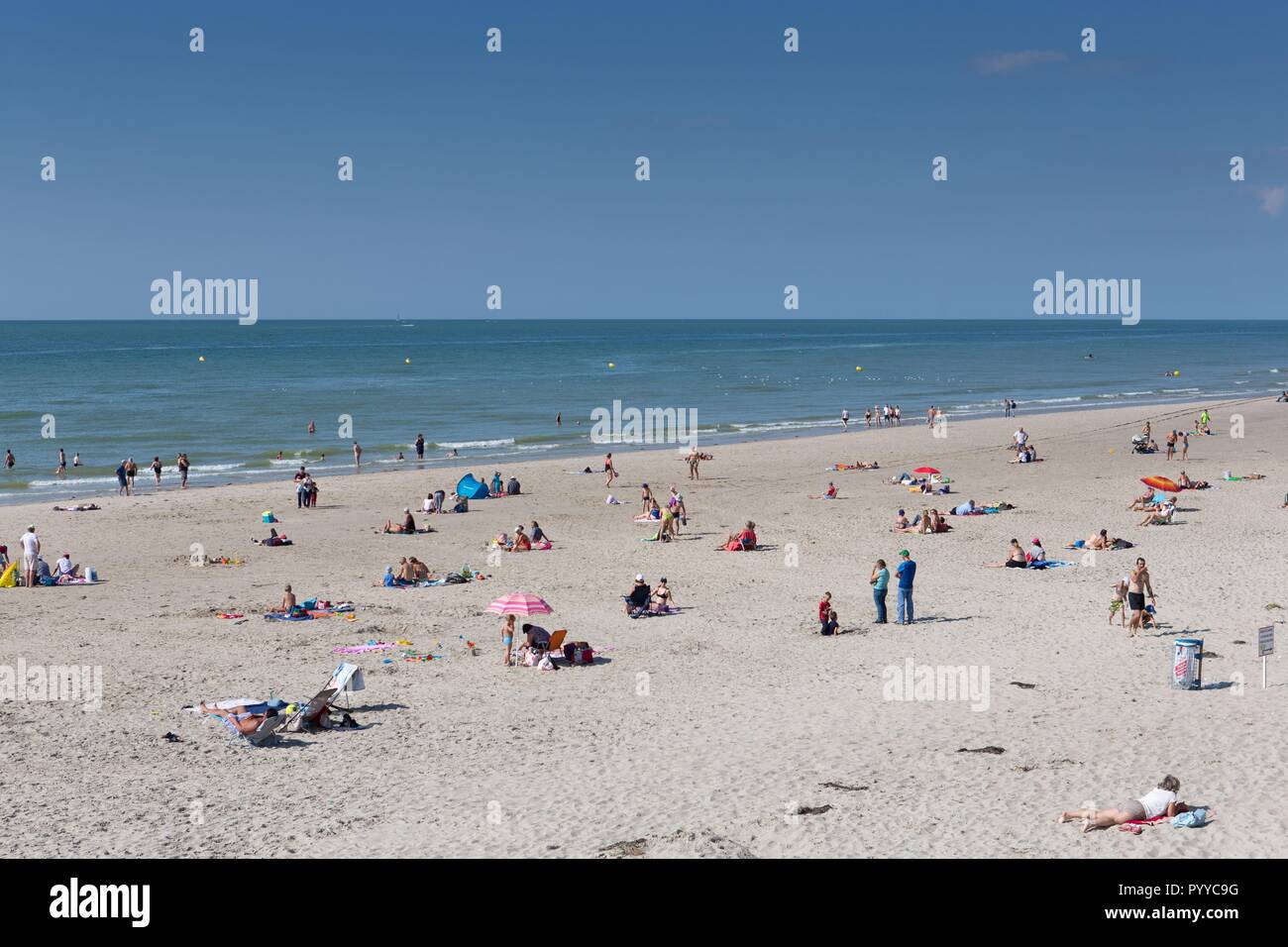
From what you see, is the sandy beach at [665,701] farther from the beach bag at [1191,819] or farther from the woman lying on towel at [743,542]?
the woman lying on towel at [743,542]

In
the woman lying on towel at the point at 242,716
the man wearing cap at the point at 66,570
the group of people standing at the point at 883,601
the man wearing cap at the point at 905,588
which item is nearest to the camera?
the woman lying on towel at the point at 242,716

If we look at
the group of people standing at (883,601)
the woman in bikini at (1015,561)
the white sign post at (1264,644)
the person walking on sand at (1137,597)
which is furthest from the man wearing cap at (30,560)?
the white sign post at (1264,644)

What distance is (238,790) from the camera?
41.2 feet

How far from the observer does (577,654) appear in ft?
58.0

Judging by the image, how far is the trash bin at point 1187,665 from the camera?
15.2m

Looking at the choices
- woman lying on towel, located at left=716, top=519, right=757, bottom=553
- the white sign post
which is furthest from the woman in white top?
woman lying on towel, located at left=716, top=519, right=757, bottom=553

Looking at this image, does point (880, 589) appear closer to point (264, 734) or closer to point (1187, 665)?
point (1187, 665)

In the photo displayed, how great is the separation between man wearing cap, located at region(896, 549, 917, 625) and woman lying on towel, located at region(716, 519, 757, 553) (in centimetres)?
689

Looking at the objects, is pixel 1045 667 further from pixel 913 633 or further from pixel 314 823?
pixel 314 823

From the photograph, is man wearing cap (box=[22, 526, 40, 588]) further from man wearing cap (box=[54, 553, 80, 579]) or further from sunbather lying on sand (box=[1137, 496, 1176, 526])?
sunbather lying on sand (box=[1137, 496, 1176, 526])

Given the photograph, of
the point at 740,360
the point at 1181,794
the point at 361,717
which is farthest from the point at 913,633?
the point at 740,360

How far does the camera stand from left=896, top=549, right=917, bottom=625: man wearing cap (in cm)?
1927

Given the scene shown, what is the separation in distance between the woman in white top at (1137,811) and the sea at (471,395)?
32725mm
